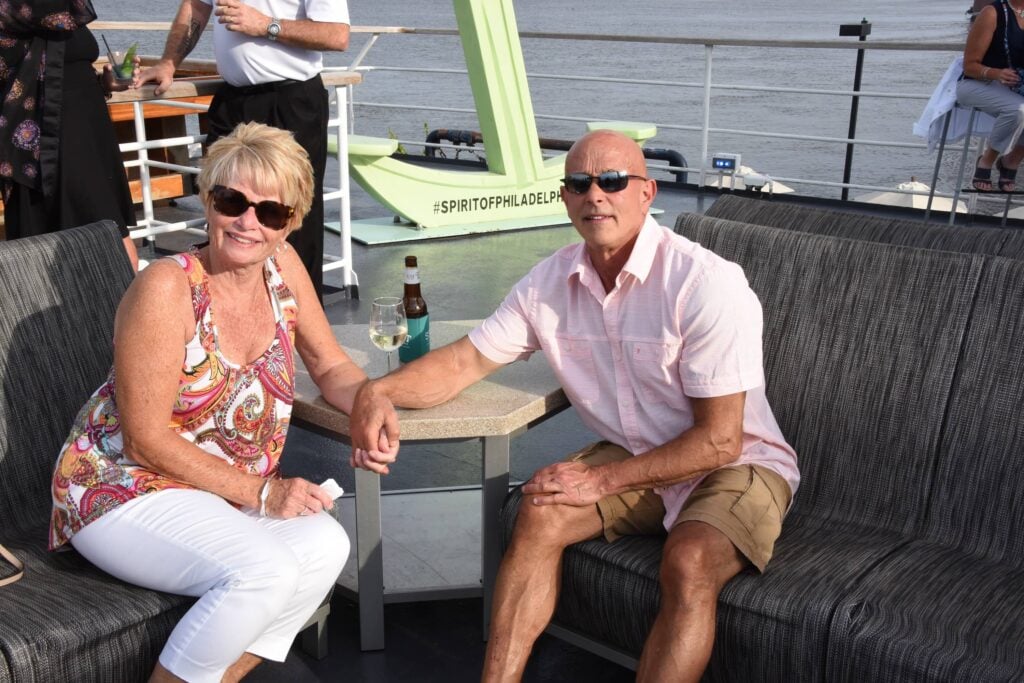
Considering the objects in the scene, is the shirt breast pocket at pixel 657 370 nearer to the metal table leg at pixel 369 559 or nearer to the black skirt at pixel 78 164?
the metal table leg at pixel 369 559

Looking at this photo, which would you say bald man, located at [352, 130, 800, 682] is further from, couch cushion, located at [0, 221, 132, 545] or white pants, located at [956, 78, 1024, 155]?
white pants, located at [956, 78, 1024, 155]

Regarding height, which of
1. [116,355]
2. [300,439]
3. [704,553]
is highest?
[116,355]

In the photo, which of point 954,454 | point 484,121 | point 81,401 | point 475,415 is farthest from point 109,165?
point 484,121

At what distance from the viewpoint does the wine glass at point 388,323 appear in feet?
8.39

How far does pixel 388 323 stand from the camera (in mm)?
2566

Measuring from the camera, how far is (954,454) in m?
2.40

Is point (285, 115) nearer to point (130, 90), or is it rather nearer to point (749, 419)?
point (130, 90)

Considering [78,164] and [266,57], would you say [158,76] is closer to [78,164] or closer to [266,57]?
[266,57]

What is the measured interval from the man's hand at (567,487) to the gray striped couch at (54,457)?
645 mm

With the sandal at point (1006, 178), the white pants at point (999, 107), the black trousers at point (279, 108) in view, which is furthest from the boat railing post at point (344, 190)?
the sandal at point (1006, 178)

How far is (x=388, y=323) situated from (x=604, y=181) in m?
0.62

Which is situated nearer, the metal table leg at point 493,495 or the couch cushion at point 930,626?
the couch cushion at point 930,626

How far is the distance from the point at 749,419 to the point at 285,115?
2.72 meters

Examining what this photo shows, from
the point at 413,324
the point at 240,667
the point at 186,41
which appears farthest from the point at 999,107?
the point at 240,667
